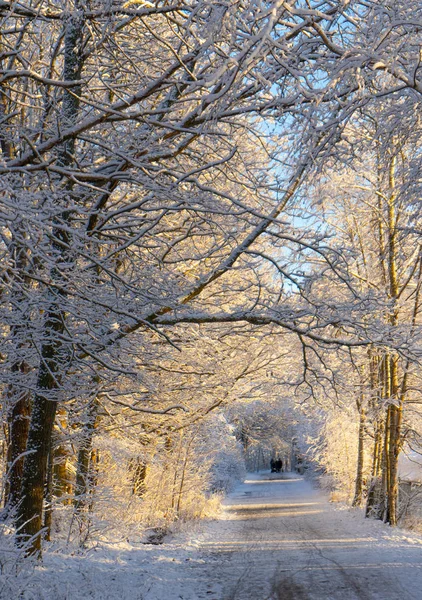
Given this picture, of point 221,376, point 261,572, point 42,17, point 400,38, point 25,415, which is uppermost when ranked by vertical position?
point 42,17

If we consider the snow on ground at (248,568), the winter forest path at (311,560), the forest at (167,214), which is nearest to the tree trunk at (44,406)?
the forest at (167,214)

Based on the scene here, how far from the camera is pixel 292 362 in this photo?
52.7 feet

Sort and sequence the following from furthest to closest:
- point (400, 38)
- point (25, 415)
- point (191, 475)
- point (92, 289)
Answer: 1. point (191, 475)
2. point (25, 415)
3. point (92, 289)
4. point (400, 38)

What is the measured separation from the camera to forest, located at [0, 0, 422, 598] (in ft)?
16.7

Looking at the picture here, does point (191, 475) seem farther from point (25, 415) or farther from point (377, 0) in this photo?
point (377, 0)

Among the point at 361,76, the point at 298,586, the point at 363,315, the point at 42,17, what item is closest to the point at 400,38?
the point at 361,76

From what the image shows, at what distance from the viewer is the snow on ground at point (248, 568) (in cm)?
764

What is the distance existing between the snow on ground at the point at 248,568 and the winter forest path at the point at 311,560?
0.01 metres

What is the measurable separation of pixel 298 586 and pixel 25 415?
4861 mm

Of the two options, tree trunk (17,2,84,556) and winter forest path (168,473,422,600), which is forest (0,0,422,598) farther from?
winter forest path (168,473,422,600)

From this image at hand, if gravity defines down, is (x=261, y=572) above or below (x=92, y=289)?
below

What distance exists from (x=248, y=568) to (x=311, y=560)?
4.23 ft

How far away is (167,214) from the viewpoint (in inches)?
317

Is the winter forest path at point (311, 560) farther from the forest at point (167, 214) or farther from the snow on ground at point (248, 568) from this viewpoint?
the forest at point (167, 214)
